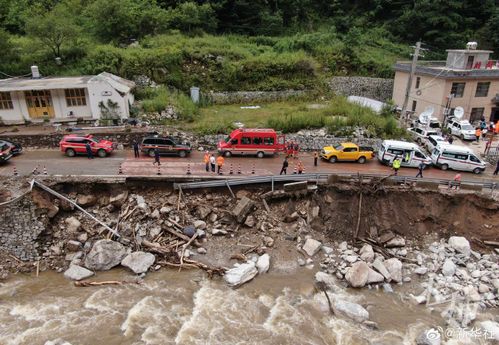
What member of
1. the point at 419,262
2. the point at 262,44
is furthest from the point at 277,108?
the point at 419,262

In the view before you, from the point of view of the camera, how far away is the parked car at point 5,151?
26172 mm

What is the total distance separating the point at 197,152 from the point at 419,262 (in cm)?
1777

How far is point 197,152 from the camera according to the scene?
30312 millimetres

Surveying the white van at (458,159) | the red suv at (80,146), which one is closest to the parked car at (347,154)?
the white van at (458,159)

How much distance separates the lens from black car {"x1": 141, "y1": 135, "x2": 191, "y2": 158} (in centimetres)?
2858

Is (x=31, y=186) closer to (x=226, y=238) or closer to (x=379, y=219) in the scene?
(x=226, y=238)

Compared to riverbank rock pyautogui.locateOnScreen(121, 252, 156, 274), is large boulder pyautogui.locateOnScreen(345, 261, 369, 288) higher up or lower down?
lower down

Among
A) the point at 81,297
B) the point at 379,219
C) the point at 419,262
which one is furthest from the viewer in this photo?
the point at 379,219

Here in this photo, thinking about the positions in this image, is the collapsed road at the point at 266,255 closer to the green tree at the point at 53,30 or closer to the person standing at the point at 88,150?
the person standing at the point at 88,150

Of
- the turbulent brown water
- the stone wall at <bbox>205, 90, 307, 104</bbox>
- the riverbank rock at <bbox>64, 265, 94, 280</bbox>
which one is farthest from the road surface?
the stone wall at <bbox>205, 90, 307, 104</bbox>

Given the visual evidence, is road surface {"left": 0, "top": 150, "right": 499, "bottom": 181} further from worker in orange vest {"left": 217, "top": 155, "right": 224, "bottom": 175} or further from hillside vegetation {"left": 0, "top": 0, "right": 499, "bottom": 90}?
hillside vegetation {"left": 0, "top": 0, "right": 499, "bottom": 90}

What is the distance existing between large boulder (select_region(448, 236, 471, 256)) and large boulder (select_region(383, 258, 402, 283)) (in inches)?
161

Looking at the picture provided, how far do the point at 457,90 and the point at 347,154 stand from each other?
1864cm

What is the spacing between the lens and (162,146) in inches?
1131
